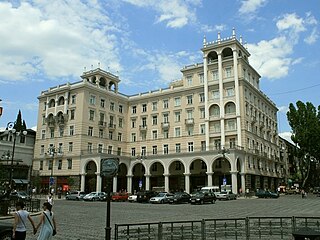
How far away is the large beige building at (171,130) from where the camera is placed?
55500 mm

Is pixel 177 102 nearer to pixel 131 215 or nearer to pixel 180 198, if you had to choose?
pixel 180 198

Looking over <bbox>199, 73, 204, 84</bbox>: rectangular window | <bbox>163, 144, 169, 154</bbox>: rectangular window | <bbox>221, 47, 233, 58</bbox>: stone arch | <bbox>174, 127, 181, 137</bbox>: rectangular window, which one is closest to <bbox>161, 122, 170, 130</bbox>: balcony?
<bbox>174, 127, 181, 137</bbox>: rectangular window

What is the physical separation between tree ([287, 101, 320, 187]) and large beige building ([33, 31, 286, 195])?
16.7 feet

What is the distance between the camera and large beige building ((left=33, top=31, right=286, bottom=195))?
182 feet

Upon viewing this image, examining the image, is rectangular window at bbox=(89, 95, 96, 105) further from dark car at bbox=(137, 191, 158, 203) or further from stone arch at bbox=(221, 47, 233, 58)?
stone arch at bbox=(221, 47, 233, 58)

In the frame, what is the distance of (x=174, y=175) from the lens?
199ft

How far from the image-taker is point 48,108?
65125mm

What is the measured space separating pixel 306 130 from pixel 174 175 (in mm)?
24762

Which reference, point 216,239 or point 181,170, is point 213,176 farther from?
point 216,239

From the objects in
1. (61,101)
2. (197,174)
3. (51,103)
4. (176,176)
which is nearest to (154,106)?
(176,176)

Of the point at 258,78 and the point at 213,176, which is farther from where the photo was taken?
the point at 258,78

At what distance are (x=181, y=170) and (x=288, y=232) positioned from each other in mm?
47590

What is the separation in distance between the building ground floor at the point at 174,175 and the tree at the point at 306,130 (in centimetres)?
735

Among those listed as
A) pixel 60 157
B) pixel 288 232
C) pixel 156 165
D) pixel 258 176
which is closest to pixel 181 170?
pixel 156 165
